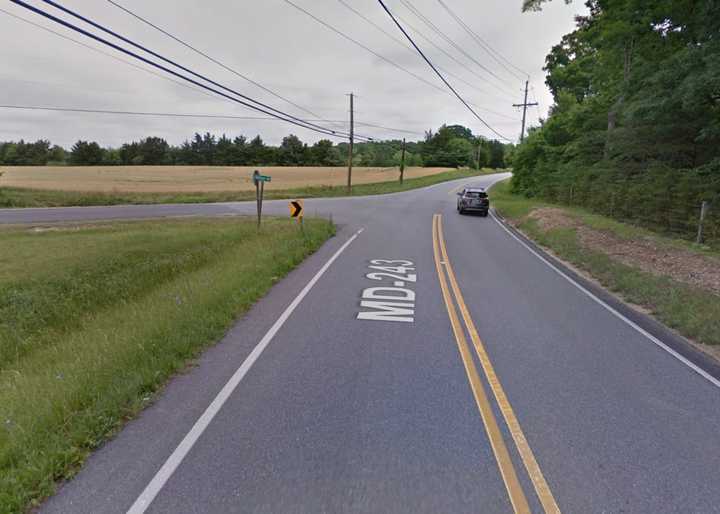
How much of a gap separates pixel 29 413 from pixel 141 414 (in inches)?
34.8

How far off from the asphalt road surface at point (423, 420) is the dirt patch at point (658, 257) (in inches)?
119

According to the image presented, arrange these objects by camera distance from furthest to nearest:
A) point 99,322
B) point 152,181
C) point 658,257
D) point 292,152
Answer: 1. point 292,152
2. point 152,181
3. point 658,257
4. point 99,322

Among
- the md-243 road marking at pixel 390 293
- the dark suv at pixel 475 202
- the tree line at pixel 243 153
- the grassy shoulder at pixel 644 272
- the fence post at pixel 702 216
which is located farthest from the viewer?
the tree line at pixel 243 153

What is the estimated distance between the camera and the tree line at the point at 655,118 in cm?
1143

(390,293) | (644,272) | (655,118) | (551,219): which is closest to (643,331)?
(644,272)

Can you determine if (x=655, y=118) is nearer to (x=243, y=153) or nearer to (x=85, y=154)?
(x=243, y=153)

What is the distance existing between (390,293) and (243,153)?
98122mm

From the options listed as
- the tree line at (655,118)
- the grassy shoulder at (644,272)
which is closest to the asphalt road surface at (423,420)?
the grassy shoulder at (644,272)

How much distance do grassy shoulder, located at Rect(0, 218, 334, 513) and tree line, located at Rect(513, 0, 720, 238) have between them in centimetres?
1173

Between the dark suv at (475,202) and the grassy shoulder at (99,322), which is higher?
the dark suv at (475,202)

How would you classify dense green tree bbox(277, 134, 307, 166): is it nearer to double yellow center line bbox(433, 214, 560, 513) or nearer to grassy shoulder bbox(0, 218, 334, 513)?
grassy shoulder bbox(0, 218, 334, 513)

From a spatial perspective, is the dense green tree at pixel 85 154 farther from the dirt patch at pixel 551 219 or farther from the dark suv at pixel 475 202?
the dirt patch at pixel 551 219

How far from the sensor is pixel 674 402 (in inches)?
143

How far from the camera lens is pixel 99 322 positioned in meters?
5.91
